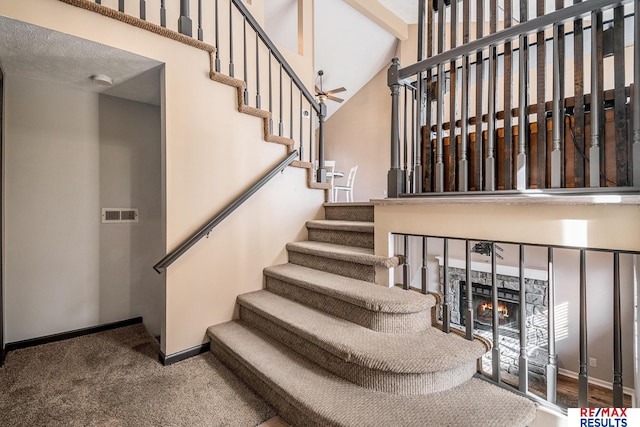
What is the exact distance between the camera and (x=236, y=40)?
2922 millimetres

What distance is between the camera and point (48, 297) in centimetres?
243

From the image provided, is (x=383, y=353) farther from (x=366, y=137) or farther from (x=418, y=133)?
(x=366, y=137)

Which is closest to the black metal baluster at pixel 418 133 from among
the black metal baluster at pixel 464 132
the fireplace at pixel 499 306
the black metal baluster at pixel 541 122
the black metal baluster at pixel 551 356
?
the black metal baluster at pixel 464 132

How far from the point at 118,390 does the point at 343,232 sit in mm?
1877

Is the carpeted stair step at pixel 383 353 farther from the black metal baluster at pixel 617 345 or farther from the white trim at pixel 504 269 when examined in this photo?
the white trim at pixel 504 269

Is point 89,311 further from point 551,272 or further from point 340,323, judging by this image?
point 551,272

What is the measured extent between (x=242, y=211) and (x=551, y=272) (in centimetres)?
210

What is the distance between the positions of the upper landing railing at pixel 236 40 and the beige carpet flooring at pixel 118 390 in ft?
6.56

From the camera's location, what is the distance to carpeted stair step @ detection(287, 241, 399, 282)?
205cm

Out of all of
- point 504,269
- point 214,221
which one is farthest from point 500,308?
point 214,221

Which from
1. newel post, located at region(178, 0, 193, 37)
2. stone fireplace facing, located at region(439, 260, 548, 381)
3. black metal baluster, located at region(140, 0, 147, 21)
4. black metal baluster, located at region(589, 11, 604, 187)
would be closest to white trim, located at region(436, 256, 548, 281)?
stone fireplace facing, located at region(439, 260, 548, 381)

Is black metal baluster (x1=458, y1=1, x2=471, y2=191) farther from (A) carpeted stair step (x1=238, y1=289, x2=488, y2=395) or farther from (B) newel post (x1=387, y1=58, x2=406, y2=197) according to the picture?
(A) carpeted stair step (x1=238, y1=289, x2=488, y2=395)

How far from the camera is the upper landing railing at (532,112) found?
4.69 feet

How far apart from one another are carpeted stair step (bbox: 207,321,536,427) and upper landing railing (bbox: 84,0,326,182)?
1.91 m
